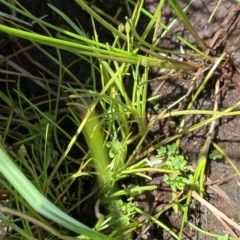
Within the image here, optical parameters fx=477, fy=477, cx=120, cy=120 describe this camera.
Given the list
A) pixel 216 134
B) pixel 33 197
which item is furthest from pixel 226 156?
pixel 33 197

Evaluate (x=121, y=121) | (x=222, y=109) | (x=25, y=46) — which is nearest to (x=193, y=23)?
(x=222, y=109)

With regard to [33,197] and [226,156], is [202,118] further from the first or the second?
[33,197]

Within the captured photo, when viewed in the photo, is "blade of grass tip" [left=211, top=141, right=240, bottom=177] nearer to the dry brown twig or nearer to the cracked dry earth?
the cracked dry earth

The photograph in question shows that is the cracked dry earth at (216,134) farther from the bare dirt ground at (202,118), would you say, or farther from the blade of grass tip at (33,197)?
the blade of grass tip at (33,197)

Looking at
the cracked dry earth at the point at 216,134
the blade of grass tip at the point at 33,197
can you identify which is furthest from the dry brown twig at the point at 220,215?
the blade of grass tip at the point at 33,197

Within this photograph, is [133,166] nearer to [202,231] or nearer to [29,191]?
[202,231]

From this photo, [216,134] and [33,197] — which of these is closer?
[33,197]

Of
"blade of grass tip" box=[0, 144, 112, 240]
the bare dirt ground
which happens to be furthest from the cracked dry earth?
"blade of grass tip" box=[0, 144, 112, 240]

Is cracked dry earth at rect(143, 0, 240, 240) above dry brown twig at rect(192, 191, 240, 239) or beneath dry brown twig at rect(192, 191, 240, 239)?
above
